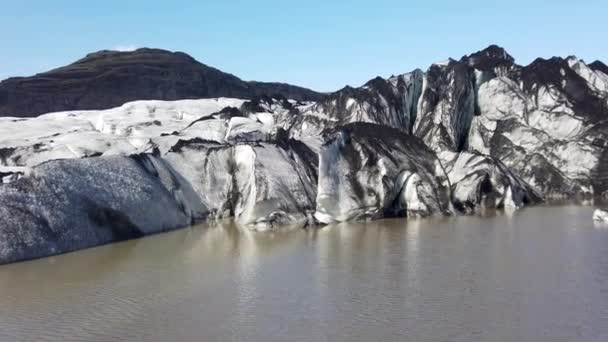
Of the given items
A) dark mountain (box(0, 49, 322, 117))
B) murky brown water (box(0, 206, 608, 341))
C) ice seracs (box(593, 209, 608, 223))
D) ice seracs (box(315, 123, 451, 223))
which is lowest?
murky brown water (box(0, 206, 608, 341))

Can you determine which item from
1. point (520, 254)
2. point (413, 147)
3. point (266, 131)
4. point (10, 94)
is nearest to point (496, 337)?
point (520, 254)

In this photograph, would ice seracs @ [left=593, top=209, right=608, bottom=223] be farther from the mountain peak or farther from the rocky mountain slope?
the mountain peak

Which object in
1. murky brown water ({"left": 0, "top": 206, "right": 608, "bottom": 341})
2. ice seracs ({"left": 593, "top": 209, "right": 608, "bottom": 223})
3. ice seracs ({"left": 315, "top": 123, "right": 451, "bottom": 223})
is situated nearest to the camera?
murky brown water ({"left": 0, "top": 206, "right": 608, "bottom": 341})

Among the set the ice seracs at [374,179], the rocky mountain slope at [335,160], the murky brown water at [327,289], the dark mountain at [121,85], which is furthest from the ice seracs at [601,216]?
the dark mountain at [121,85]

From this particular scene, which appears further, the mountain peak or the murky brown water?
the mountain peak

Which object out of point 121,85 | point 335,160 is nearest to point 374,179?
point 335,160

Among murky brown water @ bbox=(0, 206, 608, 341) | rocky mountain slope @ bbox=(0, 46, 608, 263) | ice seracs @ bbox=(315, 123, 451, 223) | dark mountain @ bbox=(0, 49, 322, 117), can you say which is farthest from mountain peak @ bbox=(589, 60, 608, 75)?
dark mountain @ bbox=(0, 49, 322, 117)
